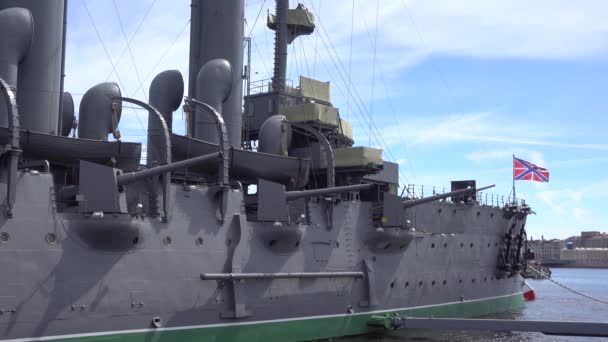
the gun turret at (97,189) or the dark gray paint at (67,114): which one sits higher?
the dark gray paint at (67,114)

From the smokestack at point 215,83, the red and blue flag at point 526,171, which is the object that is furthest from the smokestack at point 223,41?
the red and blue flag at point 526,171

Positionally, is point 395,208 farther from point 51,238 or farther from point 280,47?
point 51,238

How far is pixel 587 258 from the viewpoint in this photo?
5753 inches

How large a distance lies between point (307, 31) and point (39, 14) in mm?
14057

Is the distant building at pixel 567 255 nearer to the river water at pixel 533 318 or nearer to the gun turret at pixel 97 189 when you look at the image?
the river water at pixel 533 318

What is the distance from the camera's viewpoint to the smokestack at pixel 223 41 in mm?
21250

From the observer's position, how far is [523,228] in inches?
1184

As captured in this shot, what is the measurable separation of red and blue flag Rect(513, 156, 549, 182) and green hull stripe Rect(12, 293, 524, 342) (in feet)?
24.1

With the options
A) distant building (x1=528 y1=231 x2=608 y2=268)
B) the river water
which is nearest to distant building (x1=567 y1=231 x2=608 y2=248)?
distant building (x1=528 y1=231 x2=608 y2=268)

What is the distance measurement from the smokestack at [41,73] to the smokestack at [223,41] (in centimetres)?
542

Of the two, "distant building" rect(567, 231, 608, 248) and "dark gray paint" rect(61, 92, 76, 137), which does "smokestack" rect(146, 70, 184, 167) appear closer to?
"dark gray paint" rect(61, 92, 76, 137)

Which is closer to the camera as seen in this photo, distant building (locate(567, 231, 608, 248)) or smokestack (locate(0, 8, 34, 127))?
smokestack (locate(0, 8, 34, 127))

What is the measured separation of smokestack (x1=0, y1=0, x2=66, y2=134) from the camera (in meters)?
16.0

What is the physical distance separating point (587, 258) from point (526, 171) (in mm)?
131008
